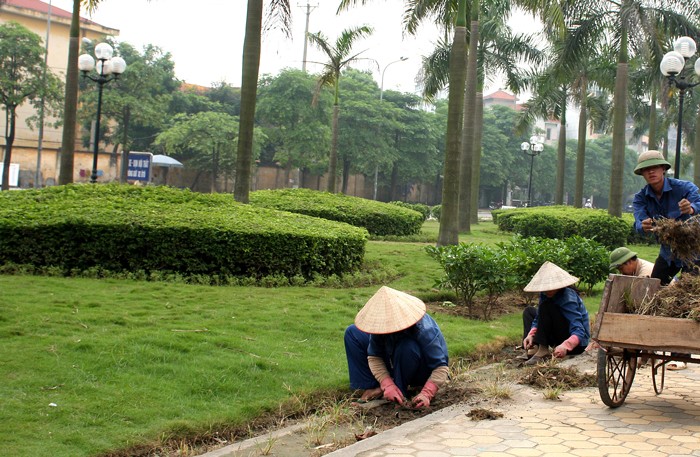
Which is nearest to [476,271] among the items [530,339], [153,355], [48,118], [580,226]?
[530,339]

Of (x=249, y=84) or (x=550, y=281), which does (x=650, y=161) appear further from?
A: (x=249, y=84)

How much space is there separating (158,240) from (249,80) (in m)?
4.28

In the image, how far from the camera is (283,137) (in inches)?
1761

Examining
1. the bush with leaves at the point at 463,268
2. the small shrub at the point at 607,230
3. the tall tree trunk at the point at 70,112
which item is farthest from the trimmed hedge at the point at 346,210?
the bush with leaves at the point at 463,268

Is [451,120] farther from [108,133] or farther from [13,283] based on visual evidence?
[108,133]

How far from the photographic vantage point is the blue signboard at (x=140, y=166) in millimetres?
23344

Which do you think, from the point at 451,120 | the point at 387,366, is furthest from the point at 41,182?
the point at 387,366

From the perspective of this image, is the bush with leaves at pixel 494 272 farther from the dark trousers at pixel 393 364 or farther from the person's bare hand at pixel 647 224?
the dark trousers at pixel 393 364

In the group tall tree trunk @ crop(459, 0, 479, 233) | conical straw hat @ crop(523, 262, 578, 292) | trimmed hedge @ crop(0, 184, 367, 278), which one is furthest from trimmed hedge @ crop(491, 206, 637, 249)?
conical straw hat @ crop(523, 262, 578, 292)

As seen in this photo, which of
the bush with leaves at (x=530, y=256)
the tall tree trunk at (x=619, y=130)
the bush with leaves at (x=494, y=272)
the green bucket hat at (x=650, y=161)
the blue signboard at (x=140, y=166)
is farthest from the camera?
the blue signboard at (x=140, y=166)

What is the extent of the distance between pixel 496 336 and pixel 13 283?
544cm

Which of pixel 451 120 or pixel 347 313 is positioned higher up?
pixel 451 120

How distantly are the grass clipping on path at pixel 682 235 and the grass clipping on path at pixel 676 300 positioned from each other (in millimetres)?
248

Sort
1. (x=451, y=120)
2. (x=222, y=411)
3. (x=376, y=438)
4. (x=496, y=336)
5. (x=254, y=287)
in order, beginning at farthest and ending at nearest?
(x=451, y=120)
(x=254, y=287)
(x=496, y=336)
(x=222, y=411)
(x=376, y=438)
